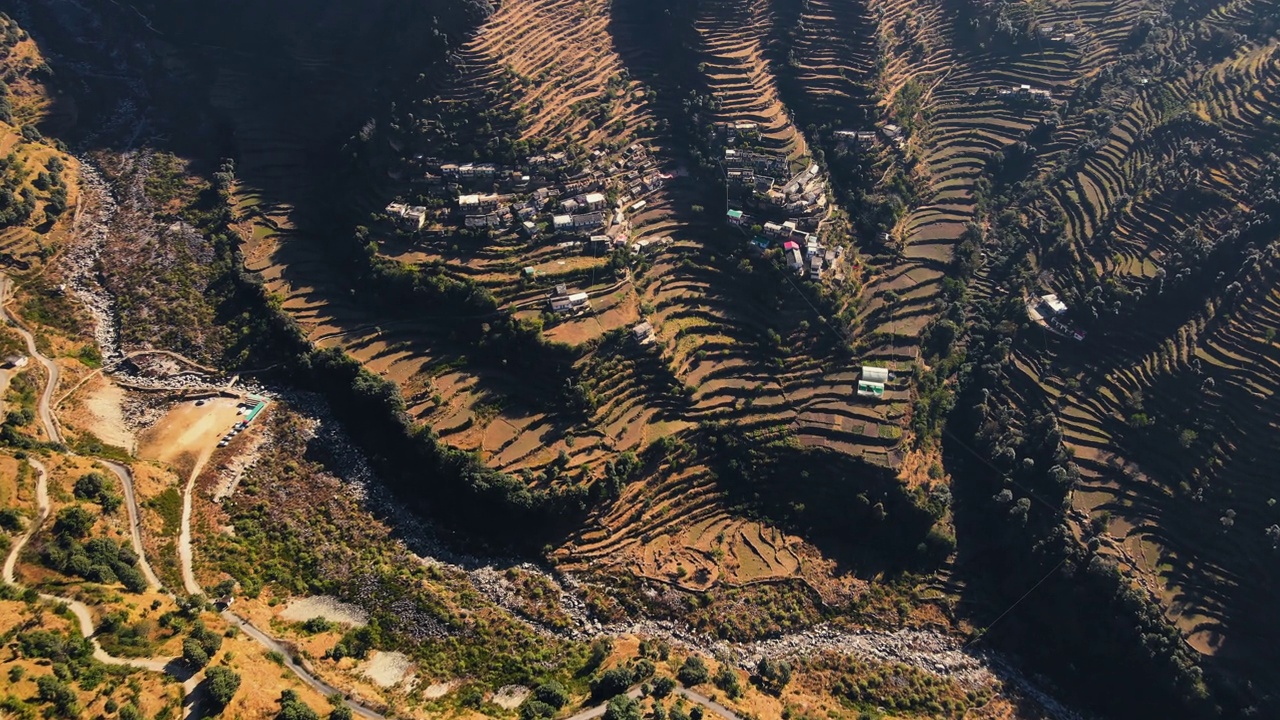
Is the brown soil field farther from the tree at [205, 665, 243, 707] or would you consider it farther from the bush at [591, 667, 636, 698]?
the bush at [591, 667, 636, 698]

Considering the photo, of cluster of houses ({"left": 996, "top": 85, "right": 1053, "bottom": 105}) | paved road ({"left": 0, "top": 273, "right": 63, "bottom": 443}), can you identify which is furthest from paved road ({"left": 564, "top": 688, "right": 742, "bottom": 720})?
cluster of houses ({"left": 996, "top": 85, "right": 1053, "bottom": 105})

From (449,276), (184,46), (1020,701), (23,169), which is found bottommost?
(1020,701)

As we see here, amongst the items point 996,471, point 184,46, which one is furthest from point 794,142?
point 184,46

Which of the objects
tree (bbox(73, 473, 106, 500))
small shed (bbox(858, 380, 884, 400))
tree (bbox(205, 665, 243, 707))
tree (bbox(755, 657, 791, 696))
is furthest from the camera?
small shed (bbox(858, 380, 884, 400))

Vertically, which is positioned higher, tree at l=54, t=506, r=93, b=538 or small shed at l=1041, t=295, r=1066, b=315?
small shed at l=1041, t=295, r=1066, b=315

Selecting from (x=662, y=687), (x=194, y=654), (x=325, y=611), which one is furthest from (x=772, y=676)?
(x=194, y=654)

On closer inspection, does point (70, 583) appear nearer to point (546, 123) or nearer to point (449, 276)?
point (449, 276)

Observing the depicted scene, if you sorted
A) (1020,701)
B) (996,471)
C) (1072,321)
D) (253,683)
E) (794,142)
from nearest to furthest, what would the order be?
(253,683) → (1020,701) → (996,471) → (1072,321) → (794,142)
